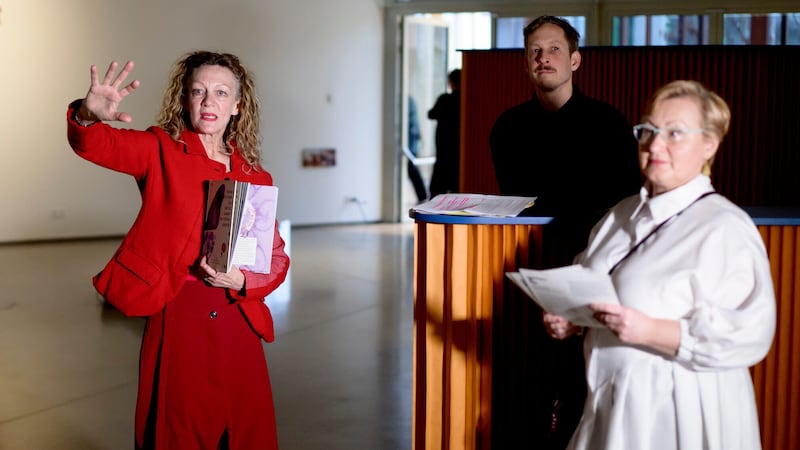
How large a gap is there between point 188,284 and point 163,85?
32.1 ft

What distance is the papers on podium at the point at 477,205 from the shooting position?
3.15 m

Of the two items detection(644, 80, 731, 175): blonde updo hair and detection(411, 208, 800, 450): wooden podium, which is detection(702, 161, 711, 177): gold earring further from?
detection(411, 208, 800, 450): wooden podium

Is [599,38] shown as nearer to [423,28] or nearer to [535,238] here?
[423,28]

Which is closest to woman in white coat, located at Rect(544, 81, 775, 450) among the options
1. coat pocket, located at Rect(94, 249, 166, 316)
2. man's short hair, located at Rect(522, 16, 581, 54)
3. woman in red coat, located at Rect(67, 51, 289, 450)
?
woman in red coat, located at Rect(67, 51, 289, 450)

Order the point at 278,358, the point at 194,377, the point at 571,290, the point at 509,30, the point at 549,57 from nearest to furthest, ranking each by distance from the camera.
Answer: the point at 571,290 → the point at 194,377 → the point at 549,57 → the point at 278,358 → the point at 509,30

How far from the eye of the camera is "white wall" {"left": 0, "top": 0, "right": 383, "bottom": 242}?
1111cm

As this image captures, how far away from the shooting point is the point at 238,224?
272 centimetres

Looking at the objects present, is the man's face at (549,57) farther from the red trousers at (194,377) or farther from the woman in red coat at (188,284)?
the red trousers at (194,377)

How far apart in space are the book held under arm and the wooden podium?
63cm

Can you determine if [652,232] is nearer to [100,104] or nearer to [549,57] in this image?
[549,57]

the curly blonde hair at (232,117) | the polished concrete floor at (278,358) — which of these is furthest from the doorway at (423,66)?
the curly blonde hair at (232,117)

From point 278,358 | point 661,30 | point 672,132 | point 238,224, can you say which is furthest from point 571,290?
point 661,30

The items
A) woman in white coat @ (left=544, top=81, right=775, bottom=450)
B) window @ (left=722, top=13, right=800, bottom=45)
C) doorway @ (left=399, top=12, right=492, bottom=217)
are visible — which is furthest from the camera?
doorway @ (left=399, top=12, right=492, bottom=217)

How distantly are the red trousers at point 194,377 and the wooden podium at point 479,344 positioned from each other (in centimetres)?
70
